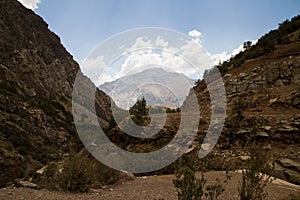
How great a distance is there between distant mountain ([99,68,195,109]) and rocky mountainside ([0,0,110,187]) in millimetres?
7937

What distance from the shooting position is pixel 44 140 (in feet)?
130

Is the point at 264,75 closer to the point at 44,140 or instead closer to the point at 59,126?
the point at 44,140

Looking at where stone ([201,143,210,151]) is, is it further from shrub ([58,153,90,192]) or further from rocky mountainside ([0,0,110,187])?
rocky mountainside ([0,0,110,187])

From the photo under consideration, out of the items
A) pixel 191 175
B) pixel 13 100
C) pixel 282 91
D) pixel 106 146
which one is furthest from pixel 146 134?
pixel 13 100

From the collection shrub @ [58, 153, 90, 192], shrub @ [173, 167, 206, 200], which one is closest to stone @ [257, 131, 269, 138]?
shrub @ [58, 153, 90, 192]

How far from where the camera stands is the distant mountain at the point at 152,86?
597 inches

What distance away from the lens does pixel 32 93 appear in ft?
164

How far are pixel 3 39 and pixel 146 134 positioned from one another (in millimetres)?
45557

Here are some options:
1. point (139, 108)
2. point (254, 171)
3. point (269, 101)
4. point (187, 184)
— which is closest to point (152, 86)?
point (139, 108)

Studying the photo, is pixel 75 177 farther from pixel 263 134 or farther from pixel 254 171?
pixel 263 134

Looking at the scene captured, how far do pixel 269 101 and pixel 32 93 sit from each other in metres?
43.1

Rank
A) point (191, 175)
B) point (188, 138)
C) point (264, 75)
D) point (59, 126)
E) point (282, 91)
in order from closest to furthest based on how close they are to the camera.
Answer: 1. point (191, 175)
2. point (188, 138)
3. point (282, 91)
4. point (264, 75)
5. point (59, 126)

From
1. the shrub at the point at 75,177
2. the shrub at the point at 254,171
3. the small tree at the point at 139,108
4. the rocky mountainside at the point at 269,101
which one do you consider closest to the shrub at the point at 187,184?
the shrub at the point at 254,171

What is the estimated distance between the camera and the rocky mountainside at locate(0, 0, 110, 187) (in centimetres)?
3312
